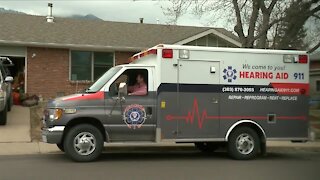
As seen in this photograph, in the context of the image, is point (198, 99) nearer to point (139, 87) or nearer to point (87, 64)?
point (139, 87)

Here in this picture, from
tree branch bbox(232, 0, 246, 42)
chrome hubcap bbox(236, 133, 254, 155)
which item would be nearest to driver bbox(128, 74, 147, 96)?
chrome hubcap bbox(236, 133, 254, 155)

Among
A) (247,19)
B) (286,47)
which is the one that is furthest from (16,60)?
(286,47)

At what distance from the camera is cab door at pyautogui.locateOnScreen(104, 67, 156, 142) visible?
1098 centimetres

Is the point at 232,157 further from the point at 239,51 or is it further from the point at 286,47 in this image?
the point at 286,47

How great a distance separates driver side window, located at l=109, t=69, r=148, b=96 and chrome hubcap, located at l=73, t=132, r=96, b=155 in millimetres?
1353

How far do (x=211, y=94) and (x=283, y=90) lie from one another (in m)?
1.89

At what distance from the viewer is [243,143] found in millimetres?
11797

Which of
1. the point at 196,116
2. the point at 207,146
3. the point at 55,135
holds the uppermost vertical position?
the point at 196,116

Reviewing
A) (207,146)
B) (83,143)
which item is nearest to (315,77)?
(207,146)

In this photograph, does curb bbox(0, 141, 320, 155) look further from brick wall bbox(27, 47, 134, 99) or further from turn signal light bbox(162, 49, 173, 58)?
brick wall bbox(27, 47, 134, 99)

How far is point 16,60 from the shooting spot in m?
24.8

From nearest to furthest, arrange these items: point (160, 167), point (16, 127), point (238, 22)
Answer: point (160, 167) → point (16, 127) → point (238, 22)

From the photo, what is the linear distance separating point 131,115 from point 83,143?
1219mm

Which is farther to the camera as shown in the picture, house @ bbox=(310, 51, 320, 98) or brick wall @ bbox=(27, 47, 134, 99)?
house @ bbox=(310, 51, 320, 98)
